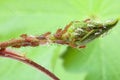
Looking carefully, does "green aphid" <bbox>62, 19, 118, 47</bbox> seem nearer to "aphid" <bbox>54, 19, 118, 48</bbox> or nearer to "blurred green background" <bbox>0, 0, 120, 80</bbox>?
"aphid" <bbox>54, 19, 118, 48</bbox>

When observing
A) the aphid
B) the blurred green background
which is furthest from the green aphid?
the blurred green background

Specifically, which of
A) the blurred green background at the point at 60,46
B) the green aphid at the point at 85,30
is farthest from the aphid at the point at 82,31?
the blurred green background at the point at 60,46

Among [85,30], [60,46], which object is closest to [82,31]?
[85,30]

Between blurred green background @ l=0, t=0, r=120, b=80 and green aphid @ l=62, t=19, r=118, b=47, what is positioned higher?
blurred green background @ l=0, t=0, r=120, b=80

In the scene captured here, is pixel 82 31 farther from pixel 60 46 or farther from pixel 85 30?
pixel 60 46

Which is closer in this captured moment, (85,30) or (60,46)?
(85,30)

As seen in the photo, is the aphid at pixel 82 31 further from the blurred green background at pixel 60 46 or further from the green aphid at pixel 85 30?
the blurred green background at pixel 60 46
